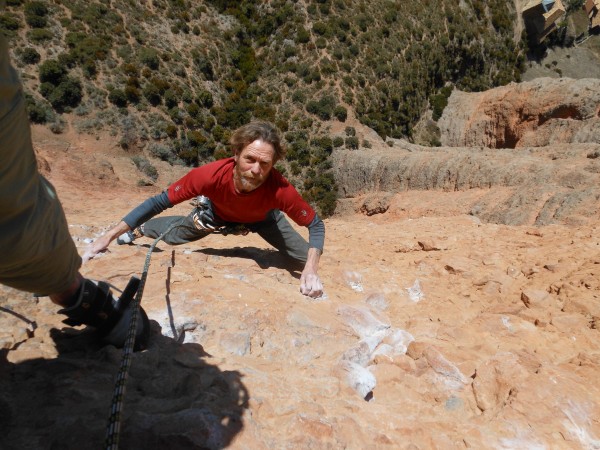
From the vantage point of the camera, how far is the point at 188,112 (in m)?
30.4

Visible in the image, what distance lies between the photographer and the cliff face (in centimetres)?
1128

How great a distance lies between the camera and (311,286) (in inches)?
Result: 171

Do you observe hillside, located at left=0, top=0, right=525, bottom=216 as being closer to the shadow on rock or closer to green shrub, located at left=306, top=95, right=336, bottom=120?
green shrub, located at left=306, top=95, right=336, bottom=120

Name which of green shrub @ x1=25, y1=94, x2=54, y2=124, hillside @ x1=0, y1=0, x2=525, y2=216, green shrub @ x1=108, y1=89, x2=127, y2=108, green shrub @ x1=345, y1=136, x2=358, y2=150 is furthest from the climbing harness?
green shrub @ x1=108, y1=89, x2=127, y2=108

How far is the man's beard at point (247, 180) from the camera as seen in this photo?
14.1ft

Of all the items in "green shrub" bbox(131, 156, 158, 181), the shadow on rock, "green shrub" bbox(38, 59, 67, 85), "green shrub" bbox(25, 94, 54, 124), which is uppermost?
the shadow on rock

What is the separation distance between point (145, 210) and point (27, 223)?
2.90m

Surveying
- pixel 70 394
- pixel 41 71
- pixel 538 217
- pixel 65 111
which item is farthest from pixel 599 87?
pixel 41 71

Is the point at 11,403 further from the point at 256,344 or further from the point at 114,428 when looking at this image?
the point at 256,344

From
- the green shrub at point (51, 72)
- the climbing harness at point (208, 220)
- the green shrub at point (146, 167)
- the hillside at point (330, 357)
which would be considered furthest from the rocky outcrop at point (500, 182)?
the green shrub at point (51, 72)

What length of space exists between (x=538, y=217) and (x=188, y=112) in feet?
83.1

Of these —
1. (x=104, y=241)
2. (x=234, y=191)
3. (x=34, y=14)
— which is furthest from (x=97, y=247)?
(x=34, y=14)

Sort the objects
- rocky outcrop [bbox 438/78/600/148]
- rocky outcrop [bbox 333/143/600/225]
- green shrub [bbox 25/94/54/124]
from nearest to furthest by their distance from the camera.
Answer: rocky outcrop [bbox 333/143/600/225], rocky outcrop [bbox 438/78/600/148], green shrub [bbox 25/94/54/124]

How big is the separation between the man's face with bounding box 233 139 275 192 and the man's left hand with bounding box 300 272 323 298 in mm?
1097
